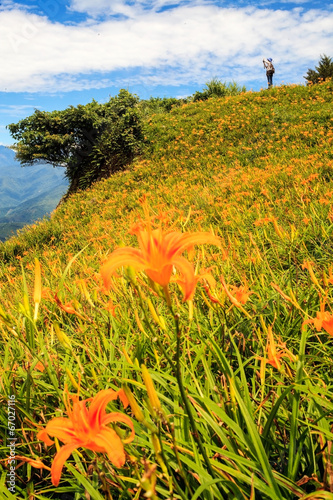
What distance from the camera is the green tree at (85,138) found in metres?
10.3

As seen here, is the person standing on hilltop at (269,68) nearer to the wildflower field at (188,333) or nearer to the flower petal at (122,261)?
the wildflower field at (188,333)

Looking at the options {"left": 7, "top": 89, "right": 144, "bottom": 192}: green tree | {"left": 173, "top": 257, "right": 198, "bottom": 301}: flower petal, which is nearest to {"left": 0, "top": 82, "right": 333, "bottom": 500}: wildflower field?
{"left": 173, "top": 257, "right": 198, "bottom": 301}: flower petal

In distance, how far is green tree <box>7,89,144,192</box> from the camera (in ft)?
33.7

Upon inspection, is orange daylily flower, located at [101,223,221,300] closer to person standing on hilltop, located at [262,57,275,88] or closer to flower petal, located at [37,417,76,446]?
flower petal, located at [37,417,76,446]

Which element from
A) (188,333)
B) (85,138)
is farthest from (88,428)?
(85,138)

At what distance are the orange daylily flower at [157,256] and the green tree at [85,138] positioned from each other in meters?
10.0

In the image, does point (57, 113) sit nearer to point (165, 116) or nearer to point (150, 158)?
point (165, 116)

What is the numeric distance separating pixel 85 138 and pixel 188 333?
11.6 m

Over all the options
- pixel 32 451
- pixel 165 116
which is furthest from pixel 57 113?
pixel 32 451

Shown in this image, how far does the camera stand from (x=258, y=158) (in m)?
6.24

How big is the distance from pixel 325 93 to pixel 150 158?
17.8 ft

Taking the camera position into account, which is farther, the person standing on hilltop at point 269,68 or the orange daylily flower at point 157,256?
the person standing on hilltop at point 269,68

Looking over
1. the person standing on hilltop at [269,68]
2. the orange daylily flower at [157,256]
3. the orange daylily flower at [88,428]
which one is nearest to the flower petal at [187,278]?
the orange daylily flower at [157,256]

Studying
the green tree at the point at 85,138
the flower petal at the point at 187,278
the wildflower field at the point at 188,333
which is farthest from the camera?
the green tree at the point at 85,138
